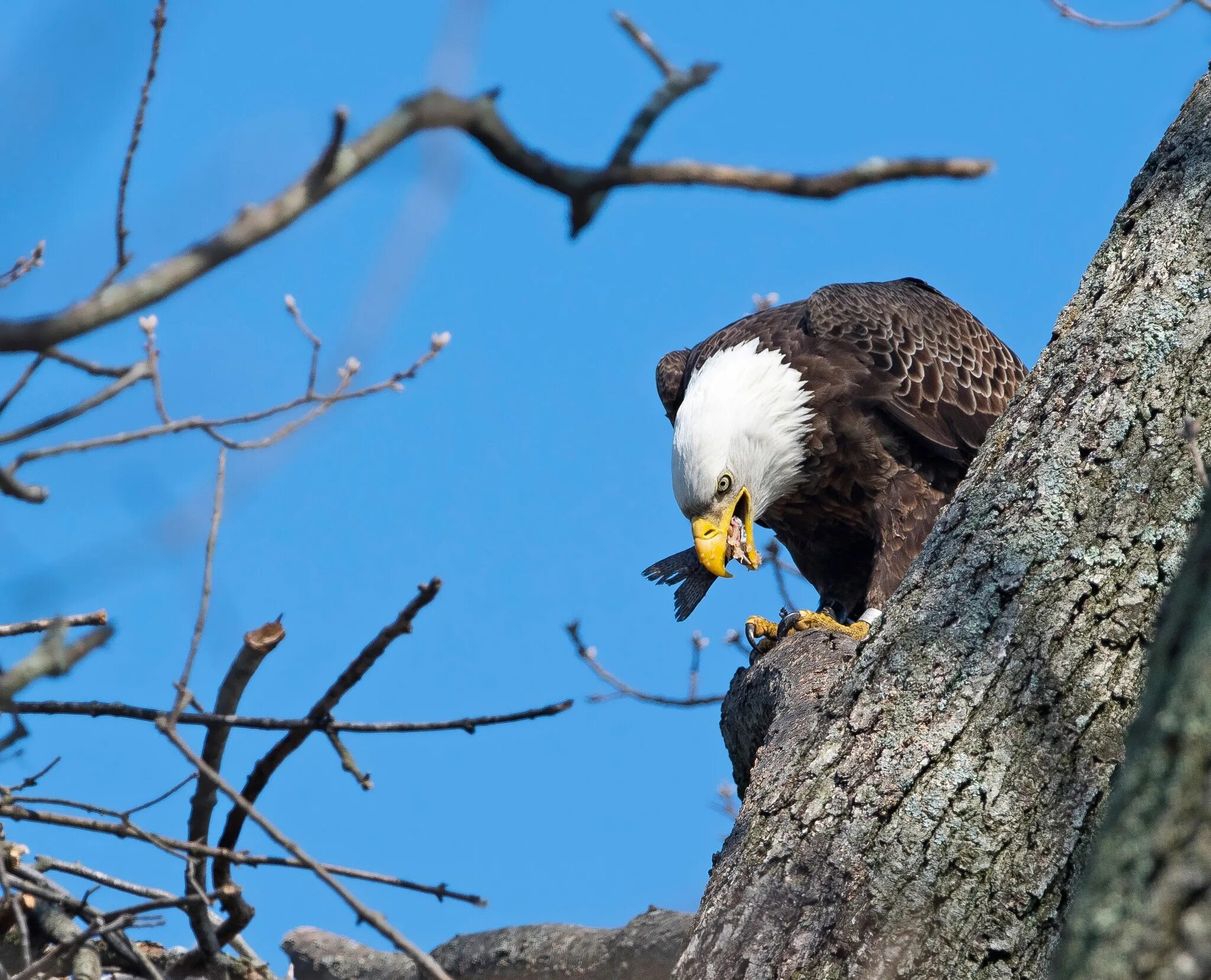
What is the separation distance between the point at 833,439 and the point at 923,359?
512 millimetres

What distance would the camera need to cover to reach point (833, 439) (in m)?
5.37

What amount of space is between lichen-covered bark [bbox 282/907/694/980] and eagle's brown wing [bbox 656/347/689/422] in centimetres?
266

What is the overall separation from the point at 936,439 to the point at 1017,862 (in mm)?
3189

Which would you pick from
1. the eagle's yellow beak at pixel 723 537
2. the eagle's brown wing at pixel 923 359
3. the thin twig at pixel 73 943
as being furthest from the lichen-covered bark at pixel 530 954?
the eagle's brown wing at pixel 923 359

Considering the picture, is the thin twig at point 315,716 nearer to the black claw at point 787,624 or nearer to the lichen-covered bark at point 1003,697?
the lichen-covered bark at point 1003,697

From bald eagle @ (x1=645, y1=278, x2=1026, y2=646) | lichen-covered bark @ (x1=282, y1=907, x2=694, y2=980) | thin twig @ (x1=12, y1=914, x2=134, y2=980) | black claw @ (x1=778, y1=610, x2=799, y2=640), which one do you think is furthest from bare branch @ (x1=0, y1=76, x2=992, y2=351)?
bald eagle @ (x1=645, y1=278, x2=1026, y2=646)

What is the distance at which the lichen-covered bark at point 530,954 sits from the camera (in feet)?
12.1

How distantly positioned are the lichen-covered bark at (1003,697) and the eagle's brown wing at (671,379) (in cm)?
323

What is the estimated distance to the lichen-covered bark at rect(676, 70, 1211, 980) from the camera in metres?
2.18

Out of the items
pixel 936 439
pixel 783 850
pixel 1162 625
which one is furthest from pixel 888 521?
pixel 1162 625

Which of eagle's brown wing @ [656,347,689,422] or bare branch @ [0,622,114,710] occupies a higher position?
eagle's brown wing @ [656,347,689,422]

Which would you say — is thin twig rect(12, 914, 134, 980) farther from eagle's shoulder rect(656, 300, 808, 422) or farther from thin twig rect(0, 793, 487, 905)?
eagle's shoulder rect(656, 300, 808, 422)

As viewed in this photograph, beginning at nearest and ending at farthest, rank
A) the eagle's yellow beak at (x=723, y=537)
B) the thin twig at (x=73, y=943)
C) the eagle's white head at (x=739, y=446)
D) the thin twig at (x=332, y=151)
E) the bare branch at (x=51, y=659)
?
the thin twig at (x=332, y=151), the bare branch at (x=51, y=659), the thin twig at (x=73, y=943), the eagle's yellow beak at (x=723, y=537), the eagle's white head at (x=739, y=446)

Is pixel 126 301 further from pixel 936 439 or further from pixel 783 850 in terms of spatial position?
pixel 936 439
